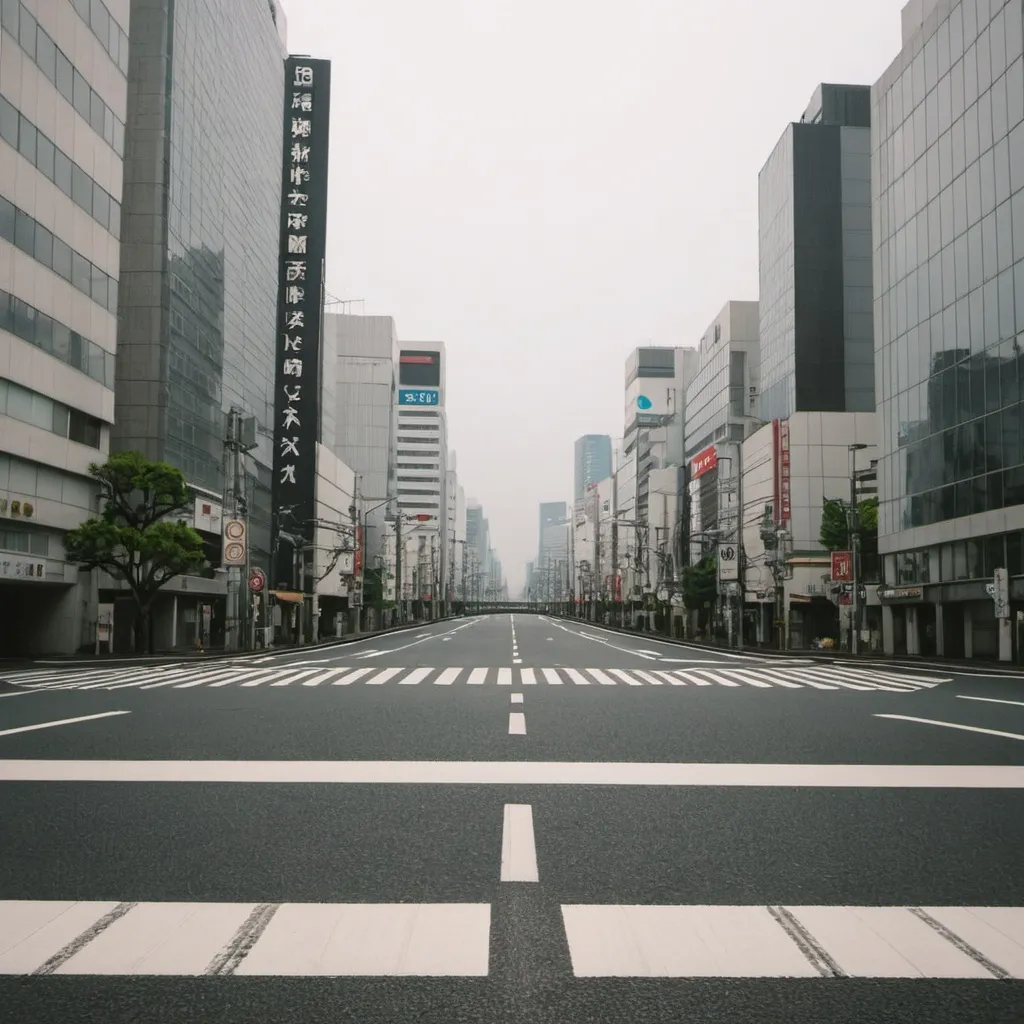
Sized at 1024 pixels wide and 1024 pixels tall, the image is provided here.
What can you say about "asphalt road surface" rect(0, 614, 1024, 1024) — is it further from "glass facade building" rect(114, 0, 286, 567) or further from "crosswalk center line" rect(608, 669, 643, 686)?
"glass facade building" rect(114, 0, 286, 567)

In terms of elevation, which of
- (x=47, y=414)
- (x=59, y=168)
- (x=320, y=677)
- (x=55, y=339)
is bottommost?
(x=320, y=677)

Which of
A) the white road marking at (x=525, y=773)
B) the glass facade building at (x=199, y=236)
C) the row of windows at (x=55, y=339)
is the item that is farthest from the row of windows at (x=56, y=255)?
the white road marking at (x=525, y=773)

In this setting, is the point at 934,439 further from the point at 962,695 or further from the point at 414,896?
the point at 414,896

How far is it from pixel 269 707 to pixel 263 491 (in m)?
60.9

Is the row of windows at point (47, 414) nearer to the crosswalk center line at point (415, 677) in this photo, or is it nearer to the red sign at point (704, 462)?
the crosswalk center line at point (415, 677)

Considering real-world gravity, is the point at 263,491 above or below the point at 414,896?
above

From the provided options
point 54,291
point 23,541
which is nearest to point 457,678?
point 23,541

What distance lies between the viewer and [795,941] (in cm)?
453

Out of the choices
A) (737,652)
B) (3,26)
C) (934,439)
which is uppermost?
(3,26)

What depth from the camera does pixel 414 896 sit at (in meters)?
5.23

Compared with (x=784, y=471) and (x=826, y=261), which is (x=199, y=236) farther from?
(x=826, y=261)

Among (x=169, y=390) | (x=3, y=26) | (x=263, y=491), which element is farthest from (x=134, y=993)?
(x=263, y=491)

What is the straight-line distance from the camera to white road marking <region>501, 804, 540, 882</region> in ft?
18.6

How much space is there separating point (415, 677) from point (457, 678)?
104 cm
